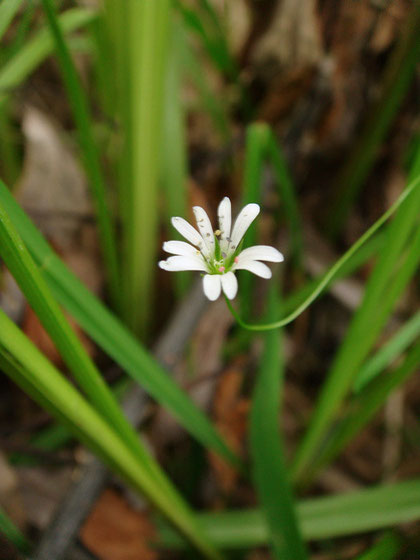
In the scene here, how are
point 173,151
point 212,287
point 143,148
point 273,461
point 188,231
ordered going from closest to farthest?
point 212,287, point 188,231, point 273,461, point 143,148, point 173,151

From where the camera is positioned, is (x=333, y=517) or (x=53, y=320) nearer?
(x=53, y=320)

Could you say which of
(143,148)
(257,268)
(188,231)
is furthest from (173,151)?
(257,268)

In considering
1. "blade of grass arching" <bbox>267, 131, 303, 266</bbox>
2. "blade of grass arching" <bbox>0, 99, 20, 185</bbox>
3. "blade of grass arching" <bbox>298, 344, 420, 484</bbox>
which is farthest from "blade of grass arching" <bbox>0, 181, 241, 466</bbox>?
"blade of grass arching" <bbox>0, 99, 20, 185</bbox>

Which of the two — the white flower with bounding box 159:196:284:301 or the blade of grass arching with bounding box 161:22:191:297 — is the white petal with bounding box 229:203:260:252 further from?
the blade of grass arching with bounding box 161:22:191:297

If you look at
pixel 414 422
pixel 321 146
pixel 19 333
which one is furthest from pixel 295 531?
pixel 321 146

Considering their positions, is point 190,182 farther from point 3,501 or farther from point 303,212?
point 3,501

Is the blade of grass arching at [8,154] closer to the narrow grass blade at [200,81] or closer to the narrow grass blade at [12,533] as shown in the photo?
the narrow grass blade at [200,81]

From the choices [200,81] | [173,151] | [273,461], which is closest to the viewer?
[273,461]

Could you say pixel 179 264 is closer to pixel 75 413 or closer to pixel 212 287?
pixel 212 287
